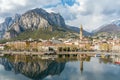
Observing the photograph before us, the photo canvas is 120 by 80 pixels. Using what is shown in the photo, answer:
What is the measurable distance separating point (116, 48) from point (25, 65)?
87121 mm

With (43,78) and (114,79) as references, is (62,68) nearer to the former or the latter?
(43,78)

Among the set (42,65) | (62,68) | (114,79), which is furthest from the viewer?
(42,65)

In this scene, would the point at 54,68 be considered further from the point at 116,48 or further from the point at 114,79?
the point at 116,48

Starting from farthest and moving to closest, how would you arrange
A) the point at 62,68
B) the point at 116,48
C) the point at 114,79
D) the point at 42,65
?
1. the point at 116,48
2. the point at 42,65
3. the point at 62,68
4. the point at 114,79

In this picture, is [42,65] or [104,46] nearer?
[42,65]

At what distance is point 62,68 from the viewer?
81375 mm

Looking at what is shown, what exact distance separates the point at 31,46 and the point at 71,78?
108566 millimetres

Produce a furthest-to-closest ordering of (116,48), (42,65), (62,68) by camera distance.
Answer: (116,48) → (42,65) → (62,68)

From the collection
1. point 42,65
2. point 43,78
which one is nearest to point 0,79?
point 43,78

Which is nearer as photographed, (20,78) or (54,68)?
(20,78)

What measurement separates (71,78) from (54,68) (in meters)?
21.7

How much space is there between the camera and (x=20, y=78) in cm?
6406

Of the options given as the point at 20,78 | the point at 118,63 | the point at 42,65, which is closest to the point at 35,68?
the point at 42,65

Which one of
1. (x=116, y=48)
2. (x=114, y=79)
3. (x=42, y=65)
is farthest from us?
(x=116, y=48)
